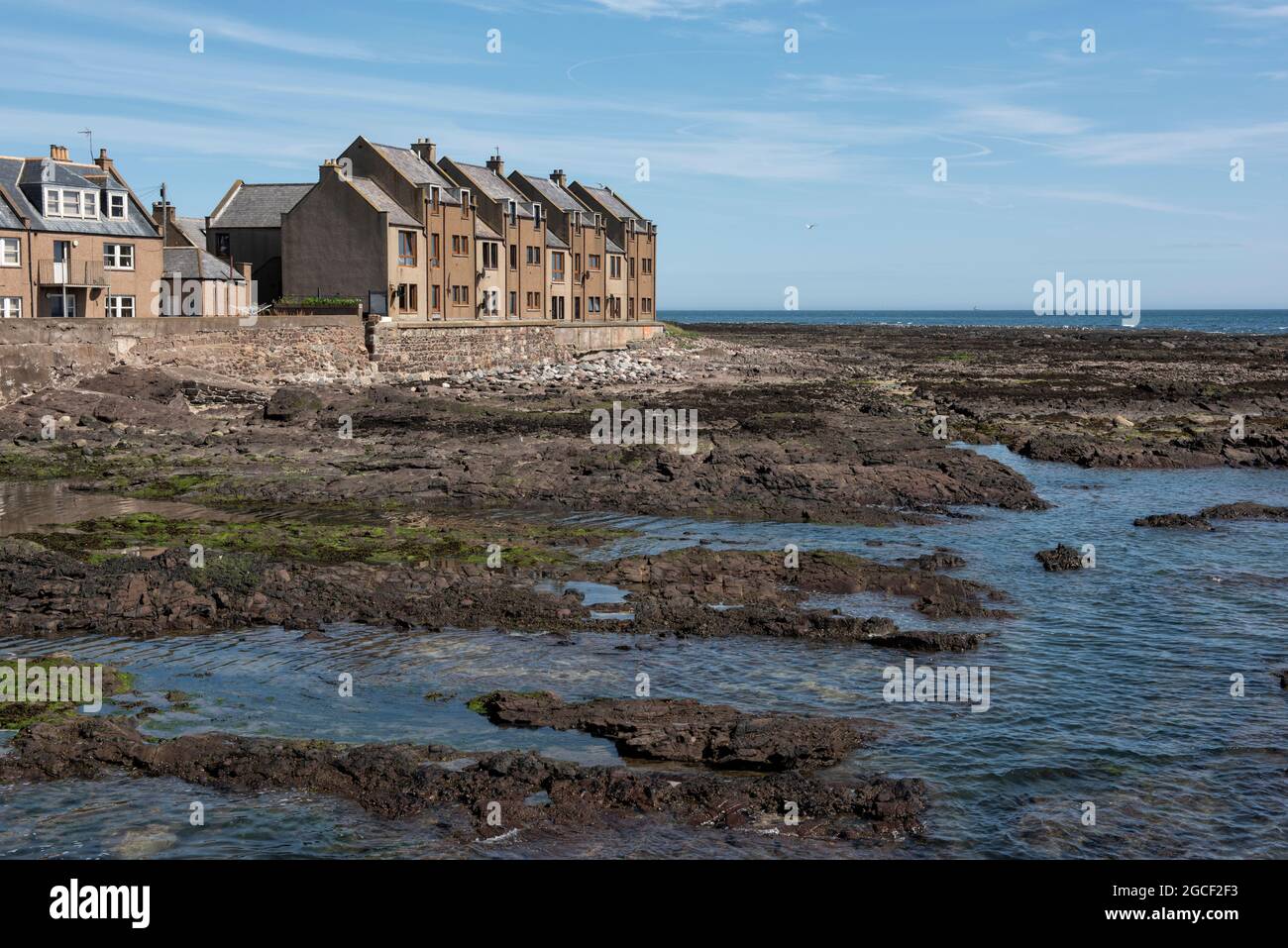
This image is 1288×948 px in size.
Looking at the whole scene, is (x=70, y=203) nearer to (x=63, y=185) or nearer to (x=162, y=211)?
(x=63, y=185)

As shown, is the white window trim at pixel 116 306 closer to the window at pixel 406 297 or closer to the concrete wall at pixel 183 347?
the concrete wall at pixel 183 347

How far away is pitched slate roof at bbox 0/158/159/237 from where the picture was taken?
173ft

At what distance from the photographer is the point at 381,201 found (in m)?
65.6

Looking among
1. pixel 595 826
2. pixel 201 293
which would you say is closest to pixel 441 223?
pixel 201 293

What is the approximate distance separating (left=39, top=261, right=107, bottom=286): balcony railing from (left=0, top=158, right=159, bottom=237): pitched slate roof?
55.4 inches

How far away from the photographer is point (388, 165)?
6738 centimetres

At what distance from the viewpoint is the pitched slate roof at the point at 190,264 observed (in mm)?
60750

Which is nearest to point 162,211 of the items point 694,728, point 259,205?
point 259,205

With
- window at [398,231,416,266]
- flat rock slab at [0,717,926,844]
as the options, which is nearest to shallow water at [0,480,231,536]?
flat rock slab at [0,717,926,844]

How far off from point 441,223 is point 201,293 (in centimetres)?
1449

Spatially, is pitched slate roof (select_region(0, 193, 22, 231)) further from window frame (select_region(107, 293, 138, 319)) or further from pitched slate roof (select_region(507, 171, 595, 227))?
pitched slate roof (select_region(507, 171, 595, 227))
